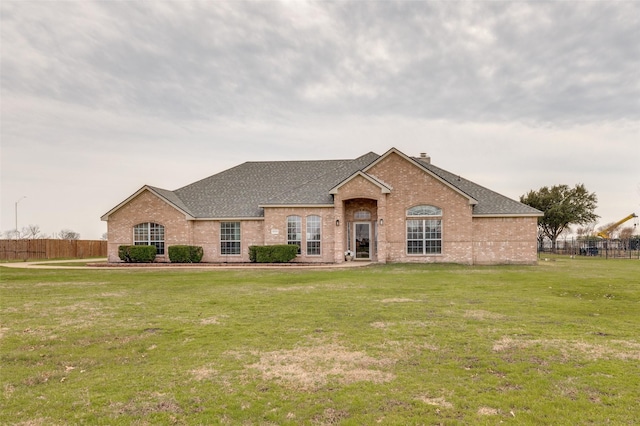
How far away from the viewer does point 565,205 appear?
5147cm

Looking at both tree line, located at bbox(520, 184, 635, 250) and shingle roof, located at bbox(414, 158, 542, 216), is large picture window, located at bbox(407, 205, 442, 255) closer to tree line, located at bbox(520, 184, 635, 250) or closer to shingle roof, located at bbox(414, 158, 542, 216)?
shingle roof, located at bbox(414, 158, 542, 216)

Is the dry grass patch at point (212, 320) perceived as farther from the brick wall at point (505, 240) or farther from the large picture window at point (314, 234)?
the brick wall at point (505, 240)

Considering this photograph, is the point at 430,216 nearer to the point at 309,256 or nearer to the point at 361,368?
the point at 309,256

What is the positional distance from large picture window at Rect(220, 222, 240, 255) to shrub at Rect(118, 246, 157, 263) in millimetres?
4585

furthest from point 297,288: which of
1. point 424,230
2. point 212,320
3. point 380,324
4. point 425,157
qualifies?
point 425,157

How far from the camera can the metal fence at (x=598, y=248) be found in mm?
40312

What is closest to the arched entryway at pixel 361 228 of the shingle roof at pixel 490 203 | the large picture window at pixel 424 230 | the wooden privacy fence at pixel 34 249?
the large picture window at pixel 424 230

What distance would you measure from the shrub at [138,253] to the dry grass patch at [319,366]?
2433cm

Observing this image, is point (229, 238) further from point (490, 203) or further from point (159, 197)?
point (490, 203)

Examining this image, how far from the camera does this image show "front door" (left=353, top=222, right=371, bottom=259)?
29391mm

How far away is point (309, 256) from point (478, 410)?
23748 mm

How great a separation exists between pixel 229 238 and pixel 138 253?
6100 mm

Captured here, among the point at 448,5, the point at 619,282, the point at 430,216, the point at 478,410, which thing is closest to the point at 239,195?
the point at 430,216

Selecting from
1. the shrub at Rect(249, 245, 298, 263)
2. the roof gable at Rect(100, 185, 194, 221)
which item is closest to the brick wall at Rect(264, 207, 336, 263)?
the shrub at Rect(249, 245, 298, 263)
